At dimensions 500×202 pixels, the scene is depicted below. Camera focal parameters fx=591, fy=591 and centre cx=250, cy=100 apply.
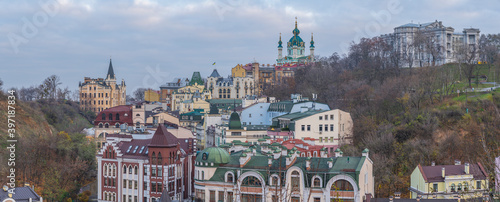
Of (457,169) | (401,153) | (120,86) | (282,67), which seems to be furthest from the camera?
(282,67)

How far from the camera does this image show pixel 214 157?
39.9 m

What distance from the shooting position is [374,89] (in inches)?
2790

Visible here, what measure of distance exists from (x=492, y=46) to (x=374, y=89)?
2836 cm

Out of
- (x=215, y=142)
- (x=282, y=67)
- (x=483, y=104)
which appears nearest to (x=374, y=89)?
(x=483, y=104)

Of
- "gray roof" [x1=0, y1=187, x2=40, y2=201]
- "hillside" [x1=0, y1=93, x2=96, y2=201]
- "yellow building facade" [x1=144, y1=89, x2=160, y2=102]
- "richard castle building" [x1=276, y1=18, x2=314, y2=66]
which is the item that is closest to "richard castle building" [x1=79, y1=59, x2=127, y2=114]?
"yellow building facade" [x1=144, y1=89, x2=160, y2=102]

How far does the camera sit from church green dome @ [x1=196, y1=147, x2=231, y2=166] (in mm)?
39844

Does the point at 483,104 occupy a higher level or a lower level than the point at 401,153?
higher

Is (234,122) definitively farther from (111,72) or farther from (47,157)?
(111,72)

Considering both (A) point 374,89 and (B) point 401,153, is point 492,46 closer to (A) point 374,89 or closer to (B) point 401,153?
(A) point 374,89

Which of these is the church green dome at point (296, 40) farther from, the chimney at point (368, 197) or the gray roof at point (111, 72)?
the chimney at point (368, 197)

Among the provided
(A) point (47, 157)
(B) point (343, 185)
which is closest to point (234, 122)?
(A) point (47, 157)

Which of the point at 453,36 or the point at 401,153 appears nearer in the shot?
the point at 401,153

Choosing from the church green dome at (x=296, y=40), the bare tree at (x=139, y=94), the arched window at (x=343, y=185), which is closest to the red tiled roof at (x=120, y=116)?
the arched window at (x=343, y=185)

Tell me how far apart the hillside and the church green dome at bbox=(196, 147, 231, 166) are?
13.5m
